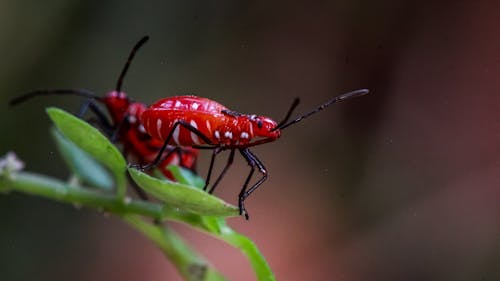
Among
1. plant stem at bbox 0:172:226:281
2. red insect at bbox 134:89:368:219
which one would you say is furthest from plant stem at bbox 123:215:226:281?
red insect at bbox 134:89:368:219

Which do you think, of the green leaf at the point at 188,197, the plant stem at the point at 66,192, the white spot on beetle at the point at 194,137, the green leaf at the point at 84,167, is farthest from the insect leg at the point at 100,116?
the green leaf at the point at 188,197

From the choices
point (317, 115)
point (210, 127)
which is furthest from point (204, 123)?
point (317, 115)

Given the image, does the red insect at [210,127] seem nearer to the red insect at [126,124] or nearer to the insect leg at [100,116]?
the red insect at [126,124]

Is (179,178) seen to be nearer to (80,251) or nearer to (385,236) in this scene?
(385,236)

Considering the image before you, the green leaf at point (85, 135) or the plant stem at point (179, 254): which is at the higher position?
the green leaf at point (85, 135)

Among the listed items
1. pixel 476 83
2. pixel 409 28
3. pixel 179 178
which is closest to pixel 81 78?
pixel 409 28

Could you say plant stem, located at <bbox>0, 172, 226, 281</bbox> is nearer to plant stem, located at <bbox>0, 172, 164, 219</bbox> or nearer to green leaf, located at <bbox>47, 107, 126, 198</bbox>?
plant stem, located at <bbox>0, 172, 164, 219</bbox>
